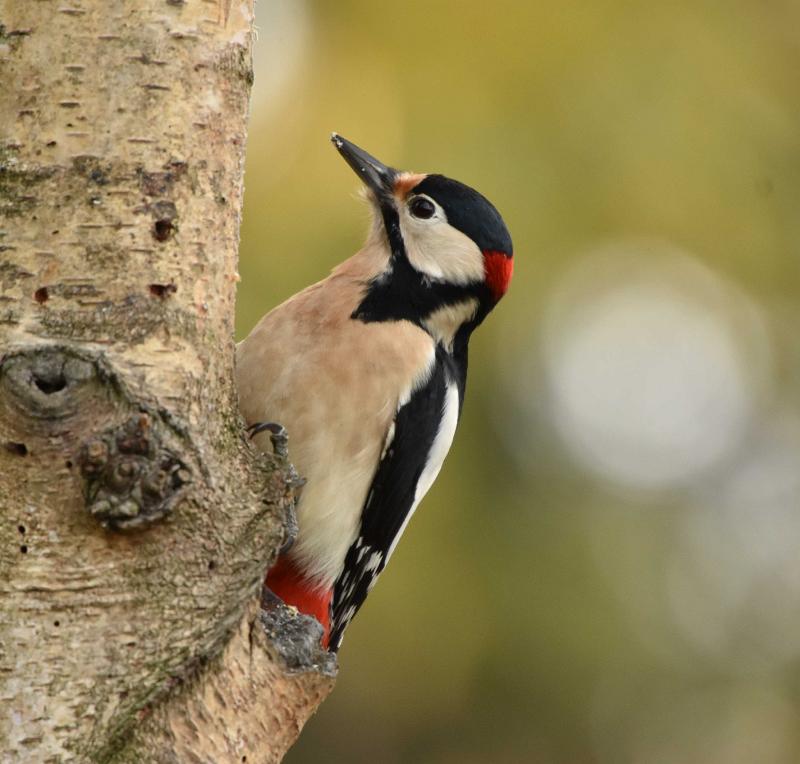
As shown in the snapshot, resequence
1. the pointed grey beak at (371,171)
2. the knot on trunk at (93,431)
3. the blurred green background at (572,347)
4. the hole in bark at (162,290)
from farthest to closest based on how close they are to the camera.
A: the blurred green background at (572,347) → the pointed grey beak at (371,171) → the hole in bark at (162,290) → the knot on trunk at (93,431)

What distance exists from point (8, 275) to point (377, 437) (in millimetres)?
1520

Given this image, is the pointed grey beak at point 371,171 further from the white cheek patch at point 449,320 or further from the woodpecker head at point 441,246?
the white cheek patch at point 449,320

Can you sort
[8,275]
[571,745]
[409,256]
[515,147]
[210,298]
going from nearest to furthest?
[8,275]
[210,298]
[409,256]
[515,147]
[571,745]

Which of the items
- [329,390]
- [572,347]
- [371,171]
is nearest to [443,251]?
[371,171]

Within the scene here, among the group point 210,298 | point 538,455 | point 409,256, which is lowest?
point 538,455

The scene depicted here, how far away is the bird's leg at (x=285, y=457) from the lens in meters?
2.38

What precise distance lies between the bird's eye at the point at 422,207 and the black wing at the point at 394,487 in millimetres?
435

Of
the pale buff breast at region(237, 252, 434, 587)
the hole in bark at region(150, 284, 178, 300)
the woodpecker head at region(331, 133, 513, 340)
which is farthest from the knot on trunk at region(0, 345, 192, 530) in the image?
the woodpecker head at region(331, 133, 513, 340)

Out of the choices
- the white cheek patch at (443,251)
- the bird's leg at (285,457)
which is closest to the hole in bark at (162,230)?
the bird's leg at (285,457)

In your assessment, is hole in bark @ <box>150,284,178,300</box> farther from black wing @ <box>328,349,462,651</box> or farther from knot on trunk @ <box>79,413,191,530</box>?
black wing @ <box>328,349,462,651</box>

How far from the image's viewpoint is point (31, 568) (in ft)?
6.59

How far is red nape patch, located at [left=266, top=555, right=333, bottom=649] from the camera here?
356 centimetres

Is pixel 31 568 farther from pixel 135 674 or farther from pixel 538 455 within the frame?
pixel 538 455

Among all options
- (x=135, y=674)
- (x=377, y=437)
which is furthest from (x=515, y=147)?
(x=135, y=674)
